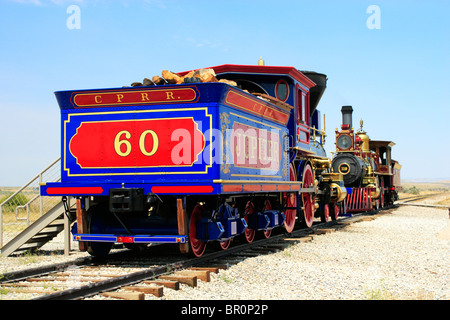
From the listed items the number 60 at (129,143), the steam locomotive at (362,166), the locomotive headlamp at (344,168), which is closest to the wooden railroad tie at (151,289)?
the number 60 at (129,143)

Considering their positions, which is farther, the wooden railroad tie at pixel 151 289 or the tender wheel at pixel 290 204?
the tender wheel at pixel 290 204

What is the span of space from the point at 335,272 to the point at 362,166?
56.1 feet

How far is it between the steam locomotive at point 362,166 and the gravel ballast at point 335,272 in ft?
32.0

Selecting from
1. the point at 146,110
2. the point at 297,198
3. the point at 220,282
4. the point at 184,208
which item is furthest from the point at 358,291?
the point at 297,198

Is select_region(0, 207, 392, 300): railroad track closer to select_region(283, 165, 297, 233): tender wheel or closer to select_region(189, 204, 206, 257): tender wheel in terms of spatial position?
select_region(189, 204, 206, 257): tender wheel

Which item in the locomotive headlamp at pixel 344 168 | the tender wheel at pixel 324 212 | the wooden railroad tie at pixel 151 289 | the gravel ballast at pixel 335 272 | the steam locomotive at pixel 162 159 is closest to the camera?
the wooden railroad tie at pixel 151 289

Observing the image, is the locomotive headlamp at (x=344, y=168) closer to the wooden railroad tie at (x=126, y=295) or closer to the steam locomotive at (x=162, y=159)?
the steam locomotive at (x=162, y=159)

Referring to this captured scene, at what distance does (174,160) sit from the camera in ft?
25.8

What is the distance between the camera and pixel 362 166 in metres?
24.2

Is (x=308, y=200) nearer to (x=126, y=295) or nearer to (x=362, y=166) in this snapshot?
(x=126, y=295)

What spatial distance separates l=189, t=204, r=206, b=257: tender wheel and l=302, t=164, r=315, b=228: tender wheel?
547cm

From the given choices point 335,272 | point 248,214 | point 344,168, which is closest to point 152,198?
point 248,214

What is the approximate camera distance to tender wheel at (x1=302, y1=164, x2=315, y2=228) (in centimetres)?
Answer: 1352

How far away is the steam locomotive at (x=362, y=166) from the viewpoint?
22922 mm
